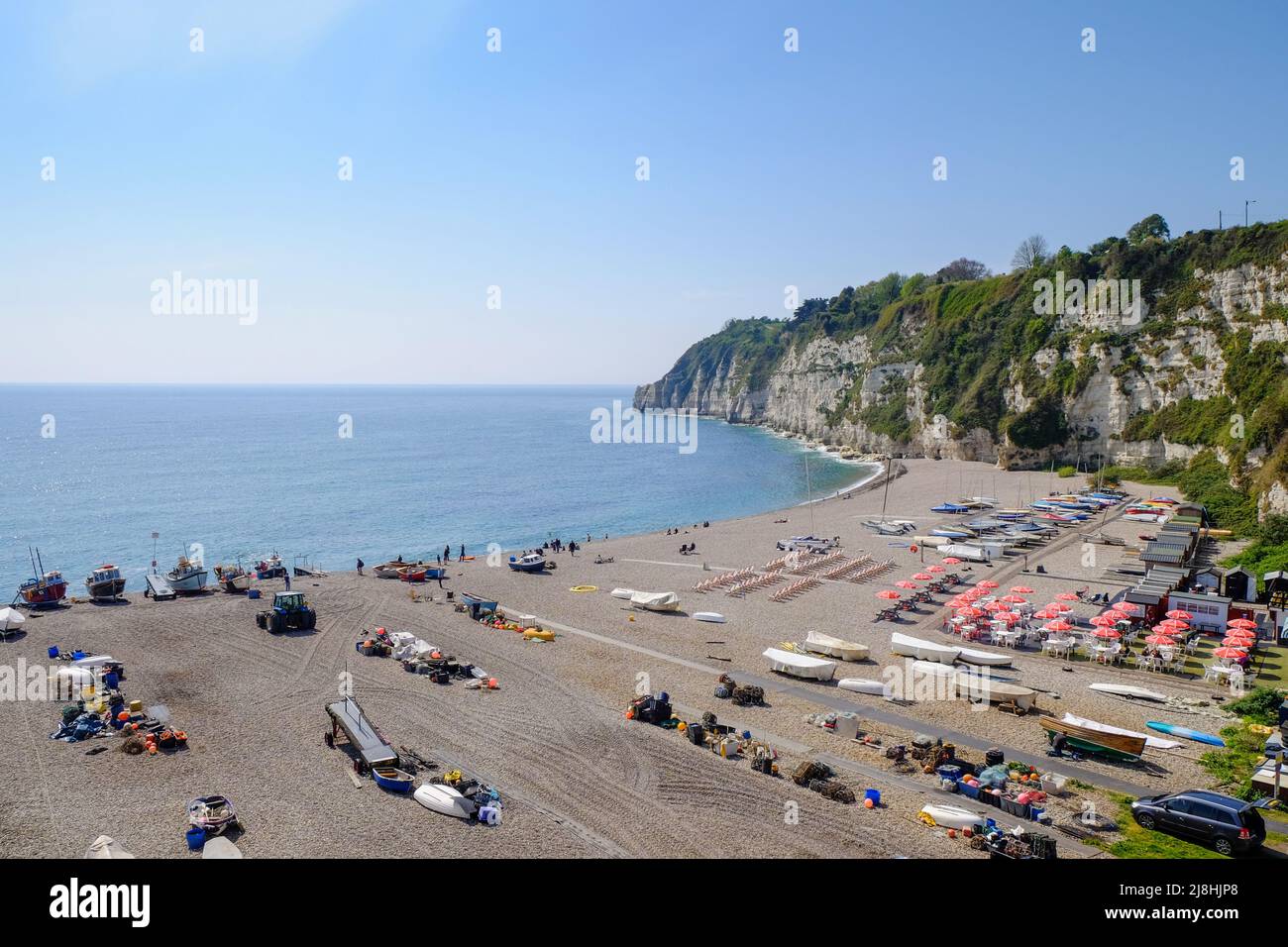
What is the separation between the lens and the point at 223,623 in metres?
34.3

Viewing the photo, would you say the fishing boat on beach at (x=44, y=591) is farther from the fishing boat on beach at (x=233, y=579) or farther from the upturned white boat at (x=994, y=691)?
the upturned white boat at (x=994, y=691)

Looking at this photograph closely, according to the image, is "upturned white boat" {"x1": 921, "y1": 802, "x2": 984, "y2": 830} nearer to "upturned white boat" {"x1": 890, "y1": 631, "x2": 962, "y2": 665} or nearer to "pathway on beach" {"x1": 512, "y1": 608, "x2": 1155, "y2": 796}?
"pathway on beach" {"x1": 512, "y1": 608, "x2": 1155, "y2": 796}

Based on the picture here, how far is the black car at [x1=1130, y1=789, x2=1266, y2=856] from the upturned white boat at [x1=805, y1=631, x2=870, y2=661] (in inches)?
473

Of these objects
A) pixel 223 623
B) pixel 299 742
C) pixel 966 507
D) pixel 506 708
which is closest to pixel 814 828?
pixel 506 708

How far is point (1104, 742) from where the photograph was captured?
20.5m

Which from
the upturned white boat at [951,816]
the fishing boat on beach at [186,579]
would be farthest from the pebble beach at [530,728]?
the fishing boat on beach at [186,579]

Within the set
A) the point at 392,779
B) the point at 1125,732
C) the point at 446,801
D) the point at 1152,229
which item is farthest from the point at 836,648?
the point at 1152,229

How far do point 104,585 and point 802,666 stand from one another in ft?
110

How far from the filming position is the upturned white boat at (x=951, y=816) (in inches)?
661

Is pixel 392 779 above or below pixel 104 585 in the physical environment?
below

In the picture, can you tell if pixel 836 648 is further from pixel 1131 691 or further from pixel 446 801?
pixel 446 801
